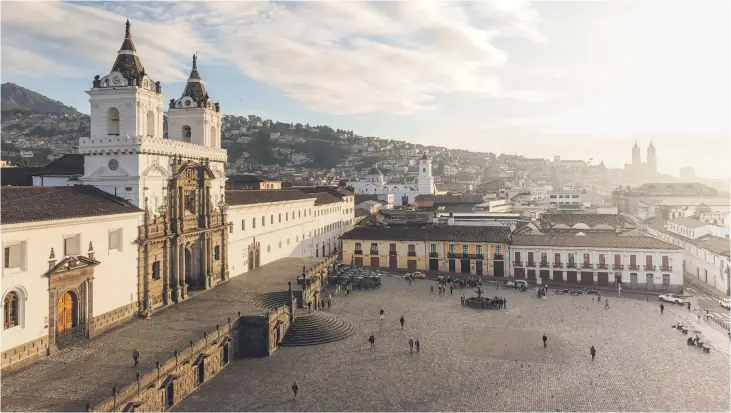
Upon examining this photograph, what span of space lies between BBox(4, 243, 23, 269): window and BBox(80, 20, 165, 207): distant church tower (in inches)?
322

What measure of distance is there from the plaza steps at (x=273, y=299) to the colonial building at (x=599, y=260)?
27.6 m

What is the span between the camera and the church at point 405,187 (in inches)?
4958

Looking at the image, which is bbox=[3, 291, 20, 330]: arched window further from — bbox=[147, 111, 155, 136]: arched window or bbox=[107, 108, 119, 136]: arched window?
bbox=[147, 111, 155, 136]: arched window

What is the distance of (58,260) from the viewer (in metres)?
21.6

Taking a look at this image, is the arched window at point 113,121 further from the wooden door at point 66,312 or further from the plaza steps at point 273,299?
the plaza steps at point 273,299

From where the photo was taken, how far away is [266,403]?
20.2 m

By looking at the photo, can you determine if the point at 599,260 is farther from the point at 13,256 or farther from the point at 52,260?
the point at 13,256

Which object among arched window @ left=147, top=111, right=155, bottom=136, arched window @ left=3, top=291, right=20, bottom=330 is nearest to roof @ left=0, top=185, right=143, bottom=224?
arched window @ left=3, top=291, right=20, bottom=330

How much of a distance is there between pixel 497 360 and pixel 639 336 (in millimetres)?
11185

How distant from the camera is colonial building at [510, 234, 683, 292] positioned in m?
45.8

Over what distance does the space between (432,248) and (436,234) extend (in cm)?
169

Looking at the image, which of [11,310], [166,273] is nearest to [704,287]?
[166,273]

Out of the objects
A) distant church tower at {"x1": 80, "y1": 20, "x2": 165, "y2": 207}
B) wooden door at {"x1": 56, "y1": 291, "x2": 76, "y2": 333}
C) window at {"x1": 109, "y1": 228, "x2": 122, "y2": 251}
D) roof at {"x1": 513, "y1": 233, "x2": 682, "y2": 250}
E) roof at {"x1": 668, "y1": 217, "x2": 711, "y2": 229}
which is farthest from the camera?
roof at {"x1": 668, "y1": 217, "x2": 711, "y2": 229}

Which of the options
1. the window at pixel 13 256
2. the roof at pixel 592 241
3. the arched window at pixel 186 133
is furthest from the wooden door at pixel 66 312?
the roof at pixel 592 241
